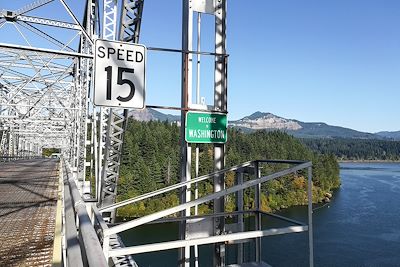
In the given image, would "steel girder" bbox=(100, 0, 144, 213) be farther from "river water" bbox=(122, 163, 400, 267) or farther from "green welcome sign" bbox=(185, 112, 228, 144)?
"river water" bbox=(122, 163, 400, 267)

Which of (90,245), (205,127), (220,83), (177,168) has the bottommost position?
(177,168)

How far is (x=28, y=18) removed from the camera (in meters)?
11.1

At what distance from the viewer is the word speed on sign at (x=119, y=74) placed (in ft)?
15.0

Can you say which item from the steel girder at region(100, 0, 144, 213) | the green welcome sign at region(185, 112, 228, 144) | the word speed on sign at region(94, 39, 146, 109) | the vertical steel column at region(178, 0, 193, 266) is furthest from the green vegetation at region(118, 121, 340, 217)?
the word speed on sign at region(94, 39, 146, 109)

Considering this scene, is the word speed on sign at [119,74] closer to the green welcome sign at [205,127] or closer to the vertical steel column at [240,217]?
the green welcome sign at [205,127]

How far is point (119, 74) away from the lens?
4.67 meters

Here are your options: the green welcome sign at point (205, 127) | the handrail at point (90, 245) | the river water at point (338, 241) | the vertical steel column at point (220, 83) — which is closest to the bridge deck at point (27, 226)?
the handrail at point (90, 245)

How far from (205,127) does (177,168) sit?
230 ft

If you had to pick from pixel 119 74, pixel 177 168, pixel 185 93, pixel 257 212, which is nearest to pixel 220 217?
pixel 257 212

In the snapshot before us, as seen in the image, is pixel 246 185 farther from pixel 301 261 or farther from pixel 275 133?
pixel 275 133

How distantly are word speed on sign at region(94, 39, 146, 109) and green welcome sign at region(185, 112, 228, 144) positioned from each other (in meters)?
1.05

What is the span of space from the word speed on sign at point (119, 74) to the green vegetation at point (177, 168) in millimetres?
50219

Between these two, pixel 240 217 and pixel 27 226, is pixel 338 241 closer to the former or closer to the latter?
pixel 240 217

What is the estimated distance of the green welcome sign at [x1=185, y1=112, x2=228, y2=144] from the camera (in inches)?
220
